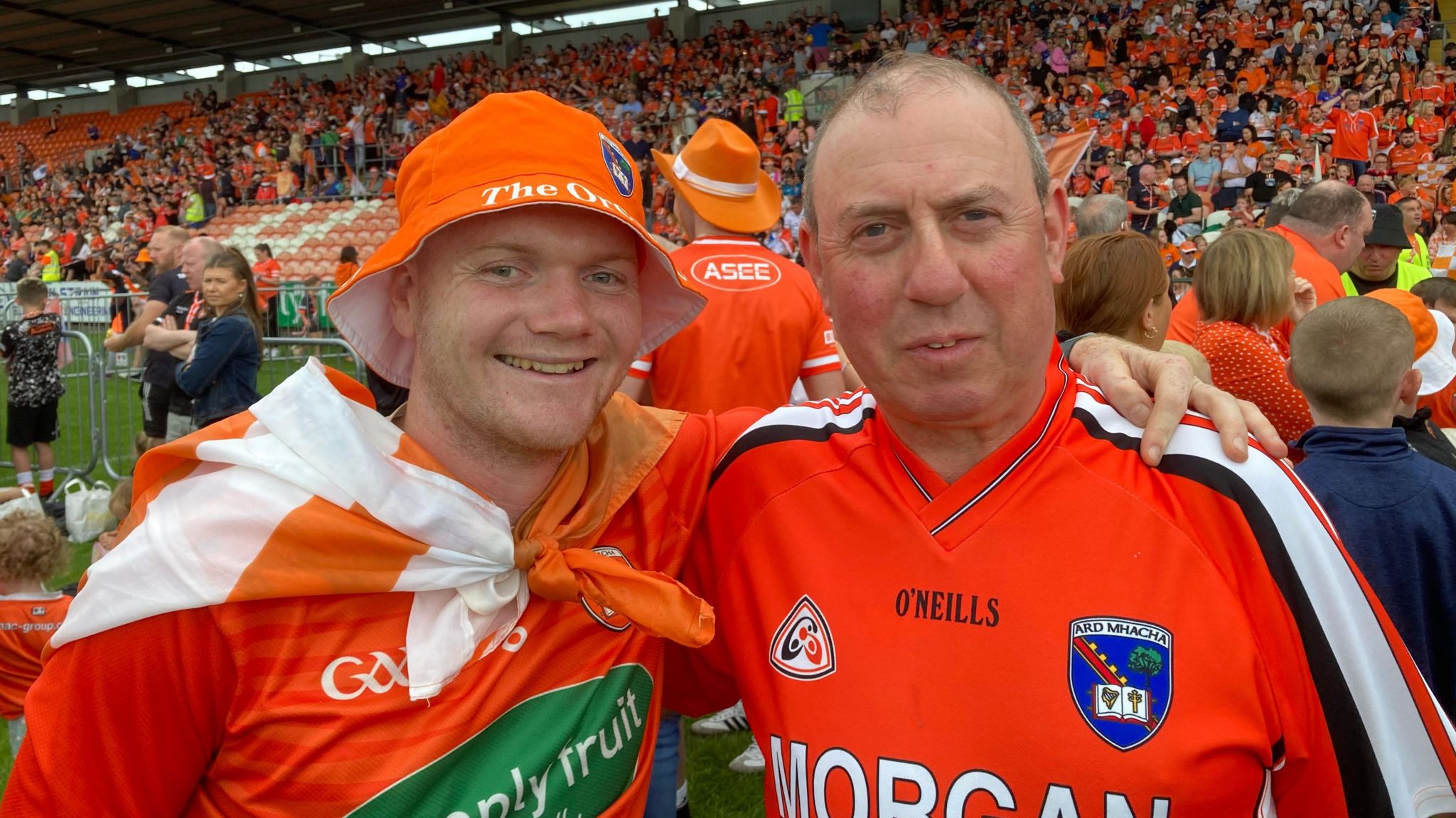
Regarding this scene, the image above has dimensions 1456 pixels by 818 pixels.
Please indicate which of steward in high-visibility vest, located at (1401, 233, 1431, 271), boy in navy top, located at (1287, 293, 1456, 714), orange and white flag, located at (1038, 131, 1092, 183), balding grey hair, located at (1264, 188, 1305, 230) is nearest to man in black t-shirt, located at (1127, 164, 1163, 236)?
steward in high-visibility vest, located at (1401, 233, 1431, 271)

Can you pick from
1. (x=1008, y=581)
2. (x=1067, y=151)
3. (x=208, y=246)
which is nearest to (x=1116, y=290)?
(x=1067, y=151)

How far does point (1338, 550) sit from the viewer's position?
141cm

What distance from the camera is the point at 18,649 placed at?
3463mm

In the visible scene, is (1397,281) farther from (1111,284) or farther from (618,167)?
(618,167)

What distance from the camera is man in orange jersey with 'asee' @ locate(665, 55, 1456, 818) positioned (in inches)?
54.5

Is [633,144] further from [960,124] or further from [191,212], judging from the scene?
[960,124]

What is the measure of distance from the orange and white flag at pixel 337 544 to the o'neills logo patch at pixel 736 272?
2.39 m

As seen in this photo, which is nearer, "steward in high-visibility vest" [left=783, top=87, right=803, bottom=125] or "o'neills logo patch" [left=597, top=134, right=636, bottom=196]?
A: "o'neills logo patch" [left=597, top=134, right=636, bottom=196]

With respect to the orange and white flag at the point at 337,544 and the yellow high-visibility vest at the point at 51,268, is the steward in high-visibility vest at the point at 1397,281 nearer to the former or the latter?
the orange and white flag at the point at 337,544

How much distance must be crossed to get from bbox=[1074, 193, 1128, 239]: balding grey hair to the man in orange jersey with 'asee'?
361 cm

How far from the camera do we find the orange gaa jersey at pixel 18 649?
3463 millimetres

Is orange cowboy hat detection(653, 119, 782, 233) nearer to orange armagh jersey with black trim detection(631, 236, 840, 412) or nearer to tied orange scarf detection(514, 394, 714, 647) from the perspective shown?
orange armagh jersey with black trim detection(631, 236, 840, 412)

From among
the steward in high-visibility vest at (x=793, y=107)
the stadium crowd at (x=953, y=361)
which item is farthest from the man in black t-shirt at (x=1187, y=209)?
the steward in high-visibility vest at (x=793, y=107)

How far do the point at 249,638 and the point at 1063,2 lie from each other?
23086 millimetres
